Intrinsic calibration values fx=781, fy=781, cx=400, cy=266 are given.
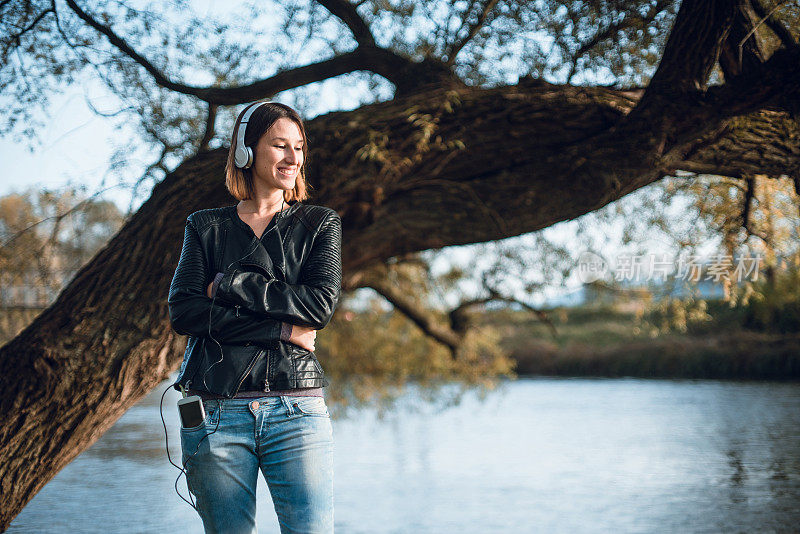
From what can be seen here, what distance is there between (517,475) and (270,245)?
28.3 ft

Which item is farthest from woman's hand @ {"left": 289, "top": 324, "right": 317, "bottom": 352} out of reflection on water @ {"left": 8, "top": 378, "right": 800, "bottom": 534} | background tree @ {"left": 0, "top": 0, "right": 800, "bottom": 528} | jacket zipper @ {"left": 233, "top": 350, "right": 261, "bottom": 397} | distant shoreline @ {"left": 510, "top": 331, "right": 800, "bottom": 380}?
distant shoreline @ {"left": 510, "top": 331, "right": 800, "bottom": 380}

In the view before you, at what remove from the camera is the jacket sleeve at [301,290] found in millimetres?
1996

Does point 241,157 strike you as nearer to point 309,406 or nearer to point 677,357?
point 309,406

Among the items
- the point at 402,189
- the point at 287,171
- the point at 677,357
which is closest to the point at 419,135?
the point at 402,189

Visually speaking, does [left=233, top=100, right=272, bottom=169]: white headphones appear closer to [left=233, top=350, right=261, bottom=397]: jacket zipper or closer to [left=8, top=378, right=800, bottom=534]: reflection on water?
[left=233, top=350, right=261, bottom=397]: jacket zipper

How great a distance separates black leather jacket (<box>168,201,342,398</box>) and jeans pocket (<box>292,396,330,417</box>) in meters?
0.04

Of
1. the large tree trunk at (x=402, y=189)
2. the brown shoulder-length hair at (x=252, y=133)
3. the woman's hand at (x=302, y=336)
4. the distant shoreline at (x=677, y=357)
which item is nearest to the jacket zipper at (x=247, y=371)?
the woman's hand at (x=302, y=336)

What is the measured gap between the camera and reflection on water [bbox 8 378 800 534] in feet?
25.3

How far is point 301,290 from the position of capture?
206cm

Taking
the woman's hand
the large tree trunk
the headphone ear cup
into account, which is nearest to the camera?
the woman's hand

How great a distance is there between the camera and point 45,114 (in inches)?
202

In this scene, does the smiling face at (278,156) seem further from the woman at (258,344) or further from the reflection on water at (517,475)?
the reflection on water at (517,475)

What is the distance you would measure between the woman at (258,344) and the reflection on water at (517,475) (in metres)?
5.70

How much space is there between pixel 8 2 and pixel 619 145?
3655mm
